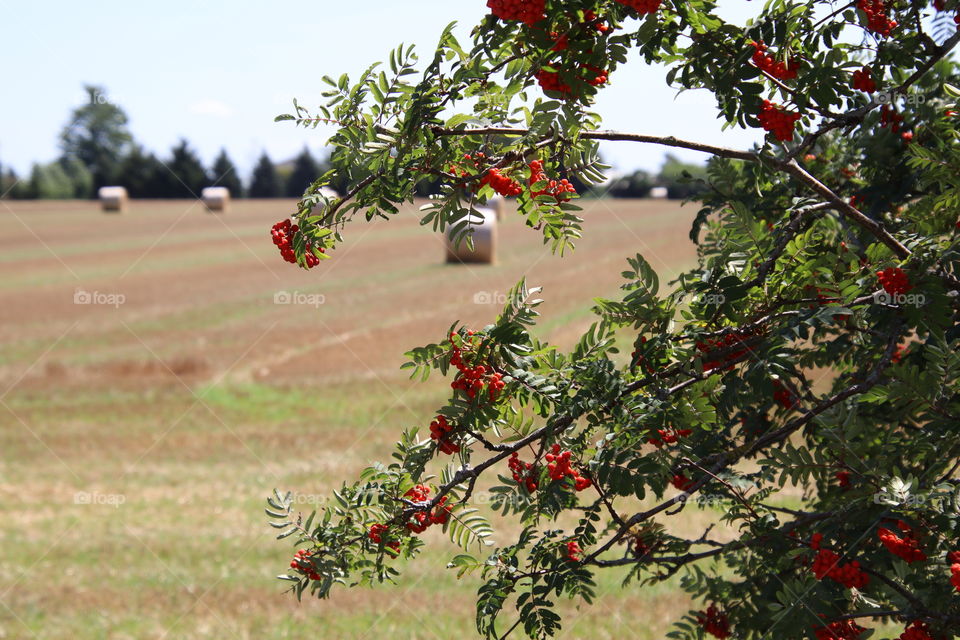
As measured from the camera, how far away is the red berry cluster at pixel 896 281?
92.1 inches

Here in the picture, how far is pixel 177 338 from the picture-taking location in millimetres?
15078

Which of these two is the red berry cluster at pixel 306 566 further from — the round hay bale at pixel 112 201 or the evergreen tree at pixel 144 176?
the evergreen tree at pixel 144 176

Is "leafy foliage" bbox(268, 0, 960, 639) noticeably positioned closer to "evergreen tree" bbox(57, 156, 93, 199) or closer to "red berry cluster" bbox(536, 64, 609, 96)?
"red berry cluster" bbox(536, 64, 609, 96)

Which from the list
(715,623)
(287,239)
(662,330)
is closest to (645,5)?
(662,330)

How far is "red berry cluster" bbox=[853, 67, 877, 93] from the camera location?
268 centimetres

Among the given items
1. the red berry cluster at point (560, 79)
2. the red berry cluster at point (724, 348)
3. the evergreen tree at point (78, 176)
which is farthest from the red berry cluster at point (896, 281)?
the evergreen tree at point (78, 176)

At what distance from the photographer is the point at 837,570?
7.88 feet

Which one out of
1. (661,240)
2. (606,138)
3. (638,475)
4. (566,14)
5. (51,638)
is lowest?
(51,638)

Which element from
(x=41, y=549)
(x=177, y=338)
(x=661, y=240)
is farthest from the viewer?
(x=661, y=240)

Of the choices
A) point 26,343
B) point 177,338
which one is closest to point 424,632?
point 177,338

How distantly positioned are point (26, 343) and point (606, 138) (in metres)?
15.4

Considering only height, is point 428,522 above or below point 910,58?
below

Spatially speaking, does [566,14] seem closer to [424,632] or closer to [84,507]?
[424,632]

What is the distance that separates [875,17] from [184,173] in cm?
5639
